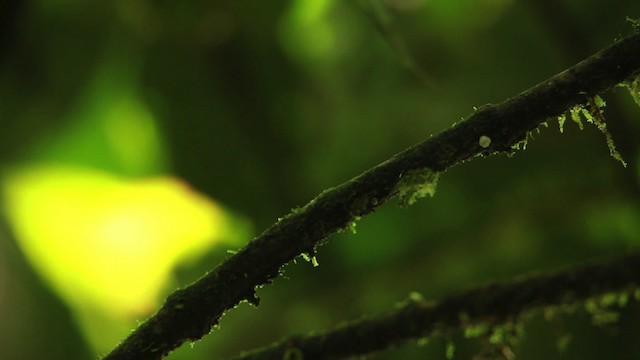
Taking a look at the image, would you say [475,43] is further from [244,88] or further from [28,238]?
[28,238]

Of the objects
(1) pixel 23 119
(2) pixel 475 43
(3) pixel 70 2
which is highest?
(3) pixel 70 2

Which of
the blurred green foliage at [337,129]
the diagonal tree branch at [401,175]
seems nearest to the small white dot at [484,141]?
the diagonal tree branch at [401,175]

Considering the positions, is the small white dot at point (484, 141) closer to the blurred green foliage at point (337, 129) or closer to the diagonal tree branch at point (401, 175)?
the diagonal tree branch at point (401, 175)

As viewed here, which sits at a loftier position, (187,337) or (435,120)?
(435,120)

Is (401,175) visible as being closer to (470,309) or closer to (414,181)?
(414,181)

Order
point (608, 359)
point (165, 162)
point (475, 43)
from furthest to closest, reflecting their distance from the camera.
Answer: point (165, 162)
point (475, 43)
point (608, 359)

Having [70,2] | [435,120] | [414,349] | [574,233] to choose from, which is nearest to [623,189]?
[574,233]

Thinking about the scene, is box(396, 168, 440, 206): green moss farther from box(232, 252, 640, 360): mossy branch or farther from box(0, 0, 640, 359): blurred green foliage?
box(0, 0, 640, 359): blurred green foliage

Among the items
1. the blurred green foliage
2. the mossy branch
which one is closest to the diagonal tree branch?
the mossy branch

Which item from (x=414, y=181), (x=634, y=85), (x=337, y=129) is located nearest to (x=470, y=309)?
(x=414, y=181)
